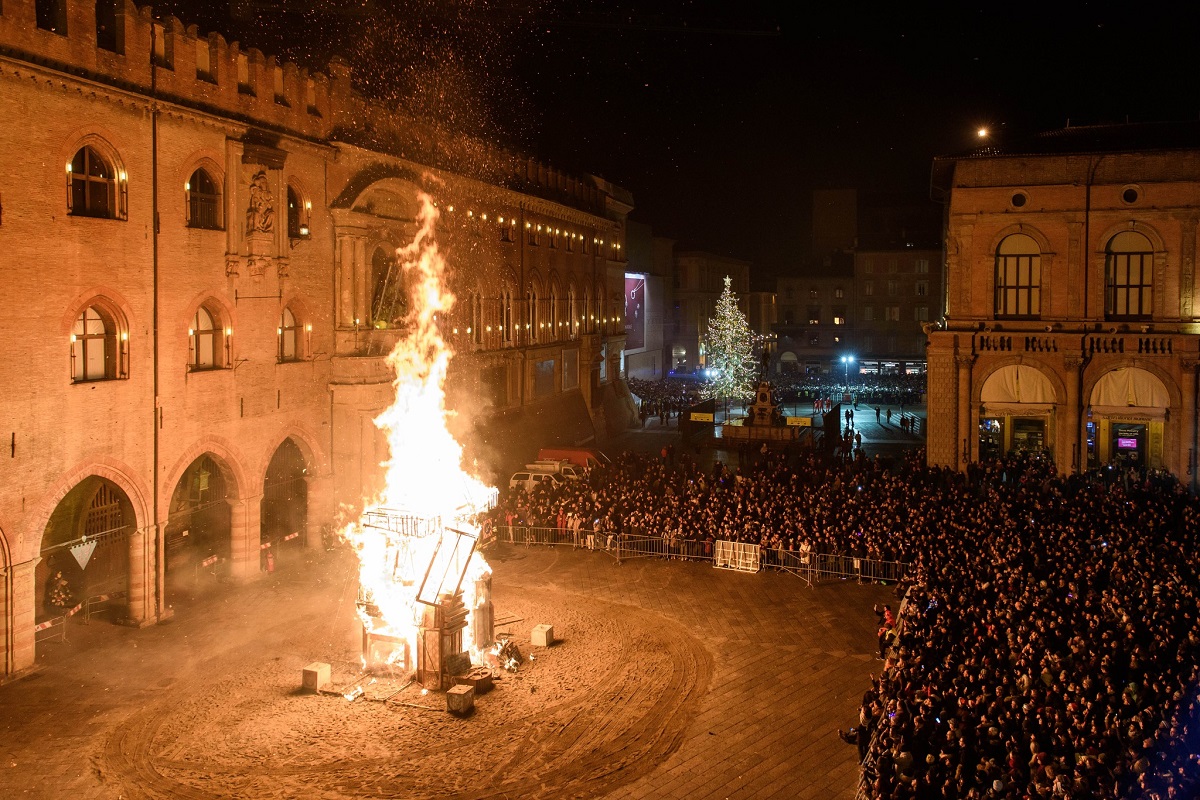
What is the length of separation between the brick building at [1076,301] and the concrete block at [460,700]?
25.3m

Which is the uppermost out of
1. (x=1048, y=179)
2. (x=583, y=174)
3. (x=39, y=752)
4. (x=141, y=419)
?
(x=583, y=174)

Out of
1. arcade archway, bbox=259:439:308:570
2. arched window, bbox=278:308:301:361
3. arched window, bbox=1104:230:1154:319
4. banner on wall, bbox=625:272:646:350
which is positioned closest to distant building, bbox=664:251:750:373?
banner on wall, bbox=625:272:646:350

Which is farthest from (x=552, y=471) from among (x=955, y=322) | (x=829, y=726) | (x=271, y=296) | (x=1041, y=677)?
(x=1041, y=677)

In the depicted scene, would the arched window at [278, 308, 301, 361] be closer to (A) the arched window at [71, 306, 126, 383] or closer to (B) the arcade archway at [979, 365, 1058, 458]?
(A) the arched window at [71, 306, 126, 383]

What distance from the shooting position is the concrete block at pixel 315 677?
19.0 meters

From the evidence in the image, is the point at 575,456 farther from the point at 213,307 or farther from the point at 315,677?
the point at 315,677

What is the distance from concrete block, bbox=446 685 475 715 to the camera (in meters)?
18.1

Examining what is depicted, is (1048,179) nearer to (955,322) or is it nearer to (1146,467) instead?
(955,322)

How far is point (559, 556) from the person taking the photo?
29.5 m

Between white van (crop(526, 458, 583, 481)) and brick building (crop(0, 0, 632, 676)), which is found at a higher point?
brick building (crop(0, 0, 632, 676))

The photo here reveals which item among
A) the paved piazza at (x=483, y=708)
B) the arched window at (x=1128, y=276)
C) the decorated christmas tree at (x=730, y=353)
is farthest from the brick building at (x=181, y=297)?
the decorated christmas tree at (x=730, y=353)

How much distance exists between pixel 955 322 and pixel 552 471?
17.1 metres

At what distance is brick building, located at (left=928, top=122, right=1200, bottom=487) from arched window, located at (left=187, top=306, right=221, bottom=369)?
2653 cm

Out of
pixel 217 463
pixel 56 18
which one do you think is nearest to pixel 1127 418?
pixel 217 463
